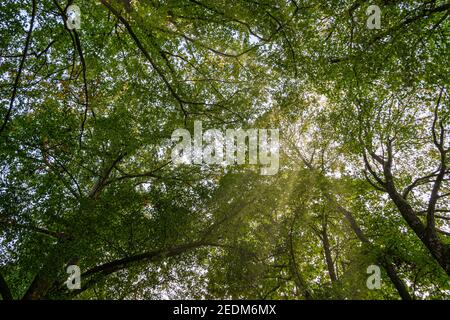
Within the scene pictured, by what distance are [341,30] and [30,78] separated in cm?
1178

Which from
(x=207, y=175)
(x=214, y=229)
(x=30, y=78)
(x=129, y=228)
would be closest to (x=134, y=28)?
(x=30, y=78)

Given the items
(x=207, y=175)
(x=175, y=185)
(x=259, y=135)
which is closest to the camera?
(x=175, y=185)

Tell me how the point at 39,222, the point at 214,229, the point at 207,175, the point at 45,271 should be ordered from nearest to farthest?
the point at 45,271 → the point at 39,222 → the point at 214,229 → the point at 207,175

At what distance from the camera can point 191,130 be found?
11.6m

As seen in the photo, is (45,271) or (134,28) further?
(134,28)

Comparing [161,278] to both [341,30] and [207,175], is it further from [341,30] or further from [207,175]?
[341,30]

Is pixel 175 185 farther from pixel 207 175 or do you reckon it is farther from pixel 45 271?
pixel 45 271

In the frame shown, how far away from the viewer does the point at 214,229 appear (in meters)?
9.27

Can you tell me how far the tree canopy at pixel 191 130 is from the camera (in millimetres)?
8469

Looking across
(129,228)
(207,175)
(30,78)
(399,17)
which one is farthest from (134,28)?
(399,17)

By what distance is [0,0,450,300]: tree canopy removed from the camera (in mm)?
8469

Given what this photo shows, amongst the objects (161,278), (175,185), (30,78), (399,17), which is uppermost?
(399,17)

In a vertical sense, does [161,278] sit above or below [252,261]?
below

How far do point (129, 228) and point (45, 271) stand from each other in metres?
2.41
